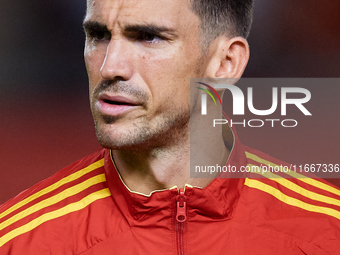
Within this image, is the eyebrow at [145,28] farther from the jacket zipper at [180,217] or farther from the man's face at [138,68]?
the jacket zipper at [180,217]

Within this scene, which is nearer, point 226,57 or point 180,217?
point 180,217

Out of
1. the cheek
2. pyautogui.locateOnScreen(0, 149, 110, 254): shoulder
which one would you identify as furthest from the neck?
the cheek

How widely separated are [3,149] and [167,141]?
150 centimetres

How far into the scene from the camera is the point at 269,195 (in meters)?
2.12

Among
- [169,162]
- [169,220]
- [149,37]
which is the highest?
[149,37]

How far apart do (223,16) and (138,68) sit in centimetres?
42

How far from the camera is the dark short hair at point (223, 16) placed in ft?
6.52

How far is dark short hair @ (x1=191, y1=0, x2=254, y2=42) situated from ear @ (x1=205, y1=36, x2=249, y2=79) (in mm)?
33

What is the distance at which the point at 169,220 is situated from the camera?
191 cm

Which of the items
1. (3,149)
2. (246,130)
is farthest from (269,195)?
(3,149)

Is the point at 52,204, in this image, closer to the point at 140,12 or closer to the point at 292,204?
the point at 140,12

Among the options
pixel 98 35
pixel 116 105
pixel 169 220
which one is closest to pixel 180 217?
pixel 169 220

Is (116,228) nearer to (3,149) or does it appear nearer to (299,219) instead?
(299,219)

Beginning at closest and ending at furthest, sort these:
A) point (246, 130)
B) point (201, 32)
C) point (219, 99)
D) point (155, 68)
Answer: point (155, 68) < point (201, 32) < point (219, 99) < point (246, 130)
